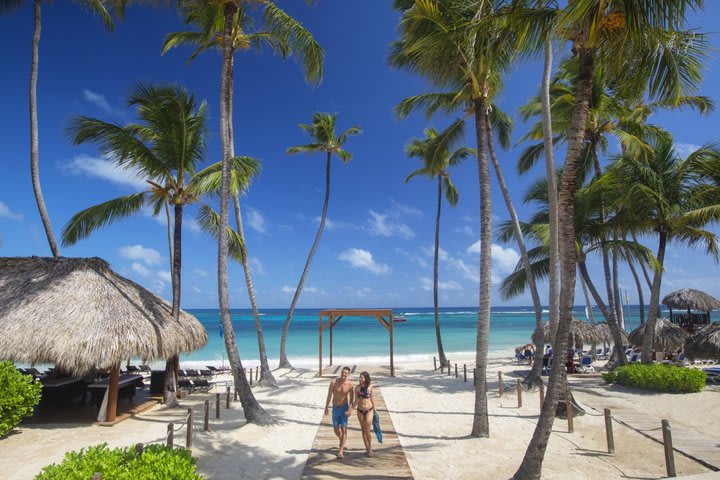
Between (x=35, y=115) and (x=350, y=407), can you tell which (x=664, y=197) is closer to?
(x=350, y=407)

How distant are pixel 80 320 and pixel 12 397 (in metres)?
1.82

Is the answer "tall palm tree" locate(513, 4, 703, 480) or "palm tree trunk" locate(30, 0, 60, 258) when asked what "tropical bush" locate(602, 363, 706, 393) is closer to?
"tall palm tree" locate(513, 4, 703, 480)

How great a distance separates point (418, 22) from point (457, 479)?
8136 millimetres

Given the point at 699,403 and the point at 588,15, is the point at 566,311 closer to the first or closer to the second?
the point at 588,15

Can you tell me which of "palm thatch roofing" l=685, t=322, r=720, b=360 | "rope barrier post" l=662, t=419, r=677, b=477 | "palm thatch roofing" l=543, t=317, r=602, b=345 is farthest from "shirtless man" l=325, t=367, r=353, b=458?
"palm thatch roofing" l=543, t=317, r=602, b=345

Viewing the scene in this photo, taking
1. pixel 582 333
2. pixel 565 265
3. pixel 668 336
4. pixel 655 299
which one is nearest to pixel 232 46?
pixel 565 265

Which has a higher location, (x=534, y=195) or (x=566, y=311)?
(x=534, y=195)

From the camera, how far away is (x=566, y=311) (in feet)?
18.3

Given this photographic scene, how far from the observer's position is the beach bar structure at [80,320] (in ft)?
29.0

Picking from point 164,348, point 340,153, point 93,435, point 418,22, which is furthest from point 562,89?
point 93,435

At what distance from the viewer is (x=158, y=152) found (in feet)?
37.5

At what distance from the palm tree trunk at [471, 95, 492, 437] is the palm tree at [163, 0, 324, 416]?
447 cm

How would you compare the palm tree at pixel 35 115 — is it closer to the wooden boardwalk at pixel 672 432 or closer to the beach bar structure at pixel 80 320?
the beach bar structure at pixel 80 320

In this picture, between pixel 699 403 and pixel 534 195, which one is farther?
pixel 534 195
